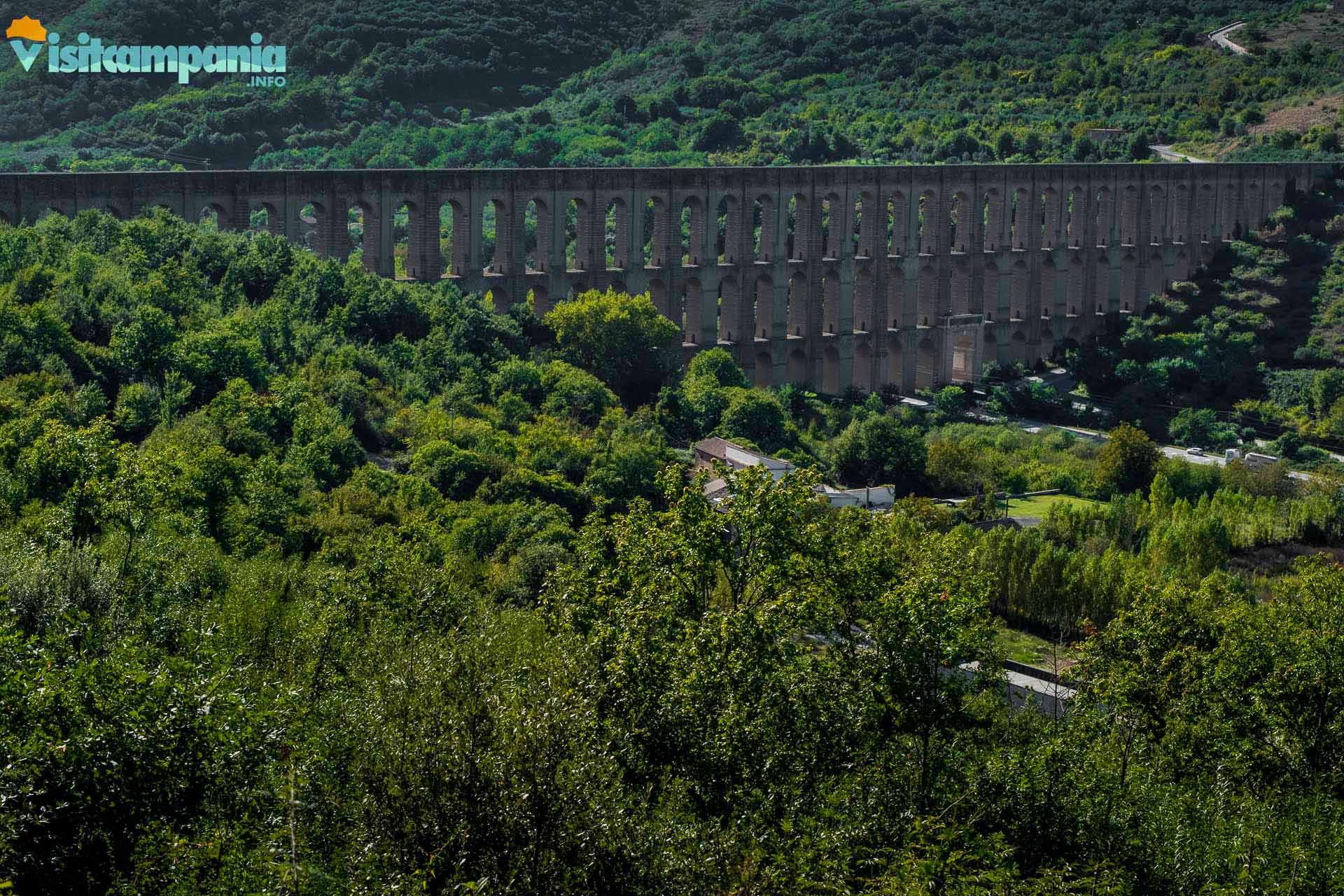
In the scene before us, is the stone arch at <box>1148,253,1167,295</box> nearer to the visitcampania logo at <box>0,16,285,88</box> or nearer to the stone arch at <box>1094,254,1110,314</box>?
the stone arch at <box>1094,254,1110,314</box>

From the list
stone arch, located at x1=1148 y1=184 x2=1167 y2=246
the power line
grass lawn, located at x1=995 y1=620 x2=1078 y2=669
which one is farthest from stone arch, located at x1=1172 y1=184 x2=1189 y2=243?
grass lawn, located at x1=995 y1=620 x2=1078 y2=669

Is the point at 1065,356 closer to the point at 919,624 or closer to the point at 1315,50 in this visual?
the point at 1315,50

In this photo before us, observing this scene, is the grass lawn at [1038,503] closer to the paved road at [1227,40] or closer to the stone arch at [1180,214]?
the stone arch at [1180,214]

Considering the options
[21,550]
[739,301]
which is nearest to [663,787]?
[21,550]

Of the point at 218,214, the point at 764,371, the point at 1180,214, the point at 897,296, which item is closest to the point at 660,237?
the point at 764,371

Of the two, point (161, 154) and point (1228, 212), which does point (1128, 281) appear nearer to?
point (1228, 212)
